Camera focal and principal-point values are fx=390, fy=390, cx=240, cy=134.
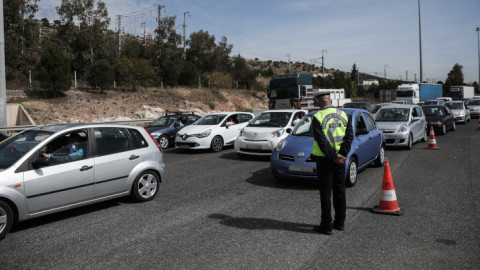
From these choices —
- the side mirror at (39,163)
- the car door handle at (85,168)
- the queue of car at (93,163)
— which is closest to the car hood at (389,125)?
the queue of car at (93,163)

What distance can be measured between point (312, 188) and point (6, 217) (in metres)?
5.17

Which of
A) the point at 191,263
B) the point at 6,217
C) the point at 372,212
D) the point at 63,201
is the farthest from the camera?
the point at 372,212

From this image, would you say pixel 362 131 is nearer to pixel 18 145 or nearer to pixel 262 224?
pixel 262 224

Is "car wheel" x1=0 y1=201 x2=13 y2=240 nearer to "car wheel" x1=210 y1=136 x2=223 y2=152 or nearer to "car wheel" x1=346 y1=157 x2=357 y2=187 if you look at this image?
"car wheel" x1=346 y1=157 x2=357 y2=187

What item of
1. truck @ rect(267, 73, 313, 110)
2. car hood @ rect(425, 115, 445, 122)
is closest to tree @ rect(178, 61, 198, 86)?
truck @ rect(267, 73, 313, 110)

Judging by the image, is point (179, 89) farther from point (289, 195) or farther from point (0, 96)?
point (289, 195)

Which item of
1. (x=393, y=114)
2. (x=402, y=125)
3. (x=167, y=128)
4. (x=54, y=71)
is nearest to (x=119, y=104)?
(x=54, y=71)

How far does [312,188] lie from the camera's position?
7.68 meters

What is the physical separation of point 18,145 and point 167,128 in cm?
1004

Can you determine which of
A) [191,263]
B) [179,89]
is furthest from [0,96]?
[179,89]

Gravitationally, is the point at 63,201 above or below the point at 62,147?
below

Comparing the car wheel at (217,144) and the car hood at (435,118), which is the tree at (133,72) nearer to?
the car wheel at (217,144)

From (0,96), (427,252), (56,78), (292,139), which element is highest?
(56,78)

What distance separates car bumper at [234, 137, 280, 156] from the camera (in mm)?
11203
